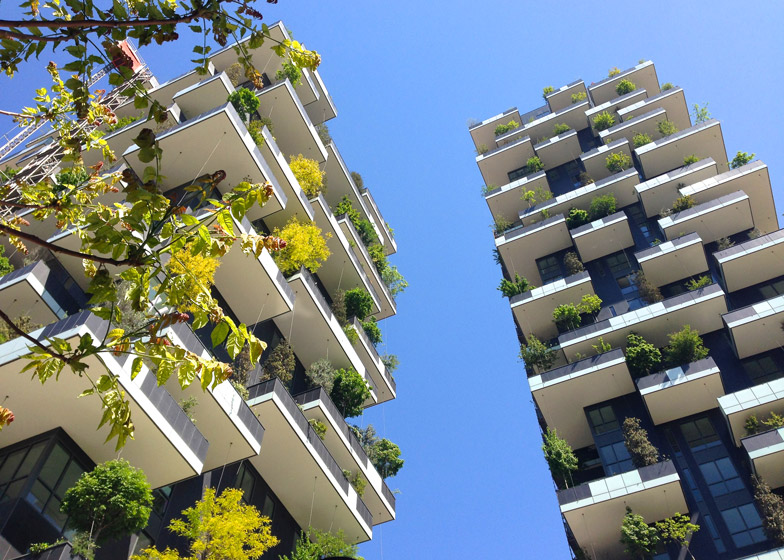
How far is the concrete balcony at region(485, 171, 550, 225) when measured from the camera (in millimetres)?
45812

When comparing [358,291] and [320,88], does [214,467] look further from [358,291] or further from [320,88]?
[320,88]

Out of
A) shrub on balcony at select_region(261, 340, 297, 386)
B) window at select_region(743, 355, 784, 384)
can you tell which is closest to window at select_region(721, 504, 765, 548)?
window at select_region(743, 355, 784, 384)

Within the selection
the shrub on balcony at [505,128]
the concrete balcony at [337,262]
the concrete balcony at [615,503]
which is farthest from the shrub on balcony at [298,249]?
the shrub on balcony at [505,128]

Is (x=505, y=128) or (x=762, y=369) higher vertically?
(x=505, y=128)

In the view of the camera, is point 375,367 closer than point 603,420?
No

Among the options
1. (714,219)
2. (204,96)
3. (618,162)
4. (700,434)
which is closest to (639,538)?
(700,434)

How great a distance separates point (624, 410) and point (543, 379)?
4.04m

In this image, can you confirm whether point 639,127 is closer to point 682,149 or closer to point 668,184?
point 682,149

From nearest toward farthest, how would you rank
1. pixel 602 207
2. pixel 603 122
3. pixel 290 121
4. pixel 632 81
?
pixel 290 121, pixel 602 207, pixel 603 122, pixel 632 81

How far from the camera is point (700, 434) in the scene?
2878 centimetres

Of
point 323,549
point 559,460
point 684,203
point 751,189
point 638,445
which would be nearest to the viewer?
point 323,549

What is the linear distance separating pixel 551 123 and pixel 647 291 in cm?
2106

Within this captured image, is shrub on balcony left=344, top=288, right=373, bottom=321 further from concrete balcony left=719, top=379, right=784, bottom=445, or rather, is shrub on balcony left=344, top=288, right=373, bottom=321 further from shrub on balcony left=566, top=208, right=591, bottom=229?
concrete balcony left=719, top=379, right=784, bottom=445

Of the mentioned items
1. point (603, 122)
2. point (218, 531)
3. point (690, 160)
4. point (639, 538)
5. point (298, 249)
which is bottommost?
point (639, 538)
